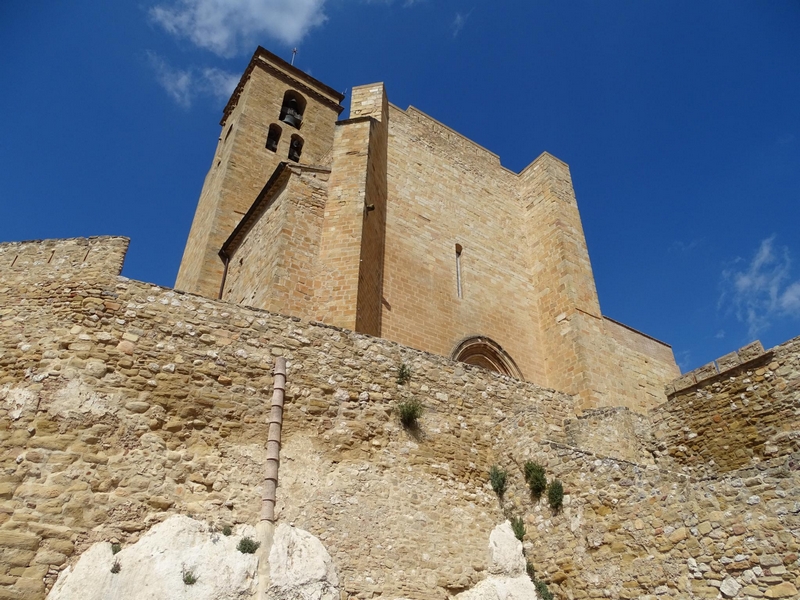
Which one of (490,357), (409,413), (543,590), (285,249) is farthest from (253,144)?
(543,590)

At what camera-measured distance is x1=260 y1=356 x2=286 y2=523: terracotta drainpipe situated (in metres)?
6.03

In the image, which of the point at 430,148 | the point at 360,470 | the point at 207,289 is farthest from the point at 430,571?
the point at 430,148

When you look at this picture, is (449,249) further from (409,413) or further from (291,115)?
(291,115)

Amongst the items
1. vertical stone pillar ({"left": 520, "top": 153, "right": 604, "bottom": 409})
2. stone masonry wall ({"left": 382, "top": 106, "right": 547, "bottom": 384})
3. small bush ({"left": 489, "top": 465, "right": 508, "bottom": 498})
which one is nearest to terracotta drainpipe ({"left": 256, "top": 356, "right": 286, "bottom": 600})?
small bush ({"left": 489, "top": 465, "right": 508, "bottom": 498})

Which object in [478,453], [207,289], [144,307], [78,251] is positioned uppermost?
[207,289]

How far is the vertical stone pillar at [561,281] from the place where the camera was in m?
12.5

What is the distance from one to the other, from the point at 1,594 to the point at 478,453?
5.48 meters

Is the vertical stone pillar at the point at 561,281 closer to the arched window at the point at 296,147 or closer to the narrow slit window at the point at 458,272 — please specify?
the narrow slit window at the point at 458,272

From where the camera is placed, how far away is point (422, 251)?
12.9 m

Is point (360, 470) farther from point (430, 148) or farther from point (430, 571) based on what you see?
point (430, 148)

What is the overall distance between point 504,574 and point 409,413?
223cm

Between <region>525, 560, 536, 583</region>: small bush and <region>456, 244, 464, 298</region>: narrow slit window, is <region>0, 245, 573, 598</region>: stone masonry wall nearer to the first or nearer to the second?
<region>525, 560, 536, 583</region>: small bush

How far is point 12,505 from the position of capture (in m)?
5.16

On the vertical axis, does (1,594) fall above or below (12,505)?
below
